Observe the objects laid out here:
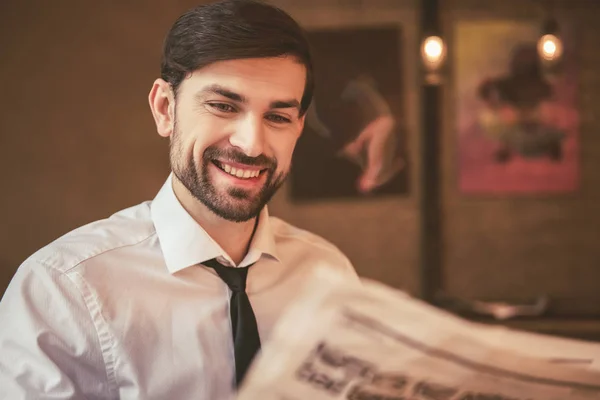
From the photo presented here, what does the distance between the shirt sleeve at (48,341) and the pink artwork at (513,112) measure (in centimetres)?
281

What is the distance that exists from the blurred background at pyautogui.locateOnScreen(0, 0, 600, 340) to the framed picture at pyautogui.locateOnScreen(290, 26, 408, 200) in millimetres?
23

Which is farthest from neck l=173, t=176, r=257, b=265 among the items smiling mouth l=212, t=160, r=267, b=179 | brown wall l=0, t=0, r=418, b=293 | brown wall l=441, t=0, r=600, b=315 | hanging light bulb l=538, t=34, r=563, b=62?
brown wall l=441, t=0, r=600, b=315

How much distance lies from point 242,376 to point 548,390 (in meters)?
0.55

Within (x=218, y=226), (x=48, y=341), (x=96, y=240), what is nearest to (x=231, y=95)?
(x=218, y=226)

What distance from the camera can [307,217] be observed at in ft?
11.7

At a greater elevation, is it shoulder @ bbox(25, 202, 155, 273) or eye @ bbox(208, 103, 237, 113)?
eye @ bbox(208, 103, 237, 113)

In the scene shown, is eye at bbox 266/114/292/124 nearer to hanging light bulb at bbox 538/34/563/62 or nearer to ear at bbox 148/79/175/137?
ear at bbox 148/79/175/137

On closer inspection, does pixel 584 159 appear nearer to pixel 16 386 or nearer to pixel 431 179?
pixel 431 179

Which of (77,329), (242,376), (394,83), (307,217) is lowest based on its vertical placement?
(307,217)

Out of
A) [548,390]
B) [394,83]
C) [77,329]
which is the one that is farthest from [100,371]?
[394,83]

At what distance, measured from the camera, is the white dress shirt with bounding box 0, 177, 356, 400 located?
1043 millimetres

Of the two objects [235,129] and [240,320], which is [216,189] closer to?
[235,129]

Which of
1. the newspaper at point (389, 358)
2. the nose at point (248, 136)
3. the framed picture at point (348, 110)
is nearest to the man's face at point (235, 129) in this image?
the nose at point (248, 136)

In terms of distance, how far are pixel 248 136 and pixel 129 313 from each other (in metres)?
0.37
